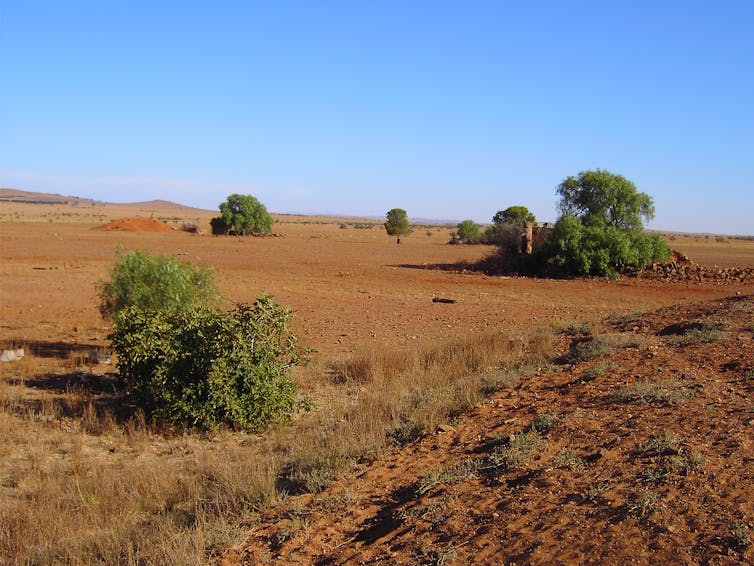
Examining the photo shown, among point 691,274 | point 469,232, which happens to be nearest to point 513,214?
point 469,232

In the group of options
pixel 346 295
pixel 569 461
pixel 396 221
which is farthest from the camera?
pixel 396 221

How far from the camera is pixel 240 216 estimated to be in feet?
204

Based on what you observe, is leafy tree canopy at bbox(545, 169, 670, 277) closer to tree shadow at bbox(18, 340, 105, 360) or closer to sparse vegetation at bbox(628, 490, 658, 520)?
tree shadow at bbox(18, 340, 105, 360)

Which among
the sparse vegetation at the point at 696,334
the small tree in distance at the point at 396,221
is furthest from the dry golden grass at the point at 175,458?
the small tree in distance at the point at 396,221

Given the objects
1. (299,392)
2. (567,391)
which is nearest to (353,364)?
(299,392)

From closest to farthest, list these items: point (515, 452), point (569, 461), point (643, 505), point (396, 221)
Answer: point (643, 505), point (569, 461), point (515, 452), point (396, 221)

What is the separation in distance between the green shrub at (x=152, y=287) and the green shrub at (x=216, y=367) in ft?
9.09

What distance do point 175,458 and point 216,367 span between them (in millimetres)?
1249

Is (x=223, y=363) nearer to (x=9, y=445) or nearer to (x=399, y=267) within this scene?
(x=9, y=445)

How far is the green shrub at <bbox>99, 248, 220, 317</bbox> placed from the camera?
12234 mm

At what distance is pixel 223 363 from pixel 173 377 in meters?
0.86

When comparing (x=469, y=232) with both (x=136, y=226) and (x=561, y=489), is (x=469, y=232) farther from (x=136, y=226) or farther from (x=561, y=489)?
(x=561, y=489)

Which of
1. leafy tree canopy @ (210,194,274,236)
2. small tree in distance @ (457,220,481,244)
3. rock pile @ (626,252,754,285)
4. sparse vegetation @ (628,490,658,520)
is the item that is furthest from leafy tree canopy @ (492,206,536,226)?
sparse vegetation @ (628,490,658,520)

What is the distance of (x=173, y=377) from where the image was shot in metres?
9.05
